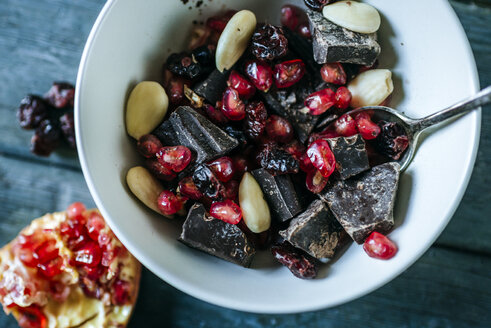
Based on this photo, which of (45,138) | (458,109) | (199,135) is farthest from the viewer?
(45,138)

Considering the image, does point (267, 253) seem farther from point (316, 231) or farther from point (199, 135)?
point (199, 135)

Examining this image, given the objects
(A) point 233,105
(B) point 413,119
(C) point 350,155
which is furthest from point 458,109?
(A) point 233,105

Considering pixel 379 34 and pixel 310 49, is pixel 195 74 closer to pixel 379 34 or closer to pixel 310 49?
pixel 310 49

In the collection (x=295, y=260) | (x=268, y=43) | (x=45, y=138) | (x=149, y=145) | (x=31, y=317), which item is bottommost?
(x=31, y=317)

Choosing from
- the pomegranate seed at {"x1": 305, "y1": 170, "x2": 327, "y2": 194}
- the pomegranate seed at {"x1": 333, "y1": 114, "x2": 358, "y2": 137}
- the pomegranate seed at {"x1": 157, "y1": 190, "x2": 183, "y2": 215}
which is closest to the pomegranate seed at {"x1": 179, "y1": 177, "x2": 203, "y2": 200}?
the pomegranate seed at {"x1": 157, "y1": 190, "x2": 183, "y2": 215}

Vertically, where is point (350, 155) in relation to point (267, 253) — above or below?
above

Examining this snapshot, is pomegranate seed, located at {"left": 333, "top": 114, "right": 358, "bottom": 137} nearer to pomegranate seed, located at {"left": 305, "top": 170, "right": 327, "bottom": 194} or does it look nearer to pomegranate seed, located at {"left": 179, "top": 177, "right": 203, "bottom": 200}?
pomegranate seed, located at {"left": 305, "top": 170, "right": 327, "bottom": 194}

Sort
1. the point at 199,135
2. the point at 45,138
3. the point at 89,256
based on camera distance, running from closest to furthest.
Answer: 1. the point at 199,135
2. the point at 89,256
3. the point at 45,138
